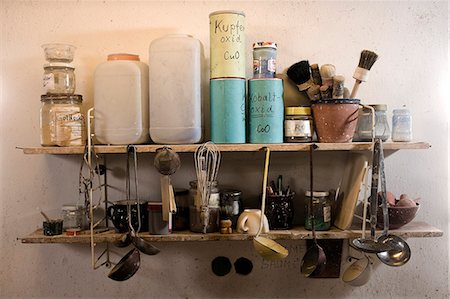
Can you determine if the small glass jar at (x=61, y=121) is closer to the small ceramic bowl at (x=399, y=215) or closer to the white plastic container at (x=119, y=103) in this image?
the white plastic container at (x=119, y=103)

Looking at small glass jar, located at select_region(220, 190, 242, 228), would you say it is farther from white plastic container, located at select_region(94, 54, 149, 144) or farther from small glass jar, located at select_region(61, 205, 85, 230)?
small glass jar, located at select_region(61, 205, 85, 230)

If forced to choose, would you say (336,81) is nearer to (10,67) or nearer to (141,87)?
(141,87)

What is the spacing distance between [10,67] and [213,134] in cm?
68

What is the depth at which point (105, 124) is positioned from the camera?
151 cm

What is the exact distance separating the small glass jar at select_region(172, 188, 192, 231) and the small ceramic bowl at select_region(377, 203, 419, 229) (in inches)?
21.5

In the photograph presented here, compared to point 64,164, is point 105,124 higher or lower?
higher

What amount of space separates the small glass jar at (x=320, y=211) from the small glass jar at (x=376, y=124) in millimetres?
202

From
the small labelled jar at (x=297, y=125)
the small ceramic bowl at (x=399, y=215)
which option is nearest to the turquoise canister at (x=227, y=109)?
the small labelled jar at (x=297, y=125)

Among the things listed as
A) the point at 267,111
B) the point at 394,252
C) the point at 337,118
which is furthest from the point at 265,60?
the point at 394,252

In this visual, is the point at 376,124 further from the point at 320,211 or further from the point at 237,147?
the point at 237,147

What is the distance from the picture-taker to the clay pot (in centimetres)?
148

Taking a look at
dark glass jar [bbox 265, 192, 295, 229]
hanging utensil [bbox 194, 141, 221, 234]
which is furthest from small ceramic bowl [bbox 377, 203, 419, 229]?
hanging utensil [bbox 194, 141, 221, 234]

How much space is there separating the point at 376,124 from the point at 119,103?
72 cm

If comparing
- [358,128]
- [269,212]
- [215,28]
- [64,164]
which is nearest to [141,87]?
[215,28]
